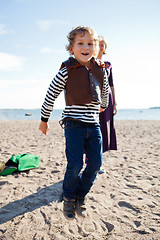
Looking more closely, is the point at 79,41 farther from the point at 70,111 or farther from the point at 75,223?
the point at 75,223

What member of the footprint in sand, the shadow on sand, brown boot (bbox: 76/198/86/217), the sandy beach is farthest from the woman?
brown boot (bbox: 76/198/86/217)

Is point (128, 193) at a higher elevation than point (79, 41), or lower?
lower

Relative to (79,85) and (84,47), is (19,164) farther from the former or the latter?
(84,47)

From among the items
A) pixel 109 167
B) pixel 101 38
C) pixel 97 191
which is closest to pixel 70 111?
pixel 97 191

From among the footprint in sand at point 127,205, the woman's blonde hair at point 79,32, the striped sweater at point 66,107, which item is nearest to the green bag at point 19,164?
the footprint in sand at point 127,205

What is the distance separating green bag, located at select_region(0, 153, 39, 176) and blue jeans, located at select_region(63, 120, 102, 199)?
85.1 inches

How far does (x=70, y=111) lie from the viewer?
2.15m

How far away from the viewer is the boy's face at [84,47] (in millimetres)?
2168

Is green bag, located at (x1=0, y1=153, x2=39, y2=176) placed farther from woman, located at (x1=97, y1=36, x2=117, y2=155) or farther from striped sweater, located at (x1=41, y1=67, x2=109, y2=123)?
striped sweater, located at (x1=41, y1=67, x2=109, y2=123)

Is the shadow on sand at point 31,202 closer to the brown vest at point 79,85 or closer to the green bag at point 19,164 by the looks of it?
the green bag at point 19,164

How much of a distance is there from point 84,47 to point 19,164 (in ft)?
9.46

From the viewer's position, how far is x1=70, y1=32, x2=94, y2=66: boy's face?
2.17 metres

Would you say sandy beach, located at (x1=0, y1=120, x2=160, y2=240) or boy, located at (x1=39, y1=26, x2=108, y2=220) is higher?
boy, located at (x1=39, y1=26, x2=108, y2=220)

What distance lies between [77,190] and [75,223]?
0.46 meters
